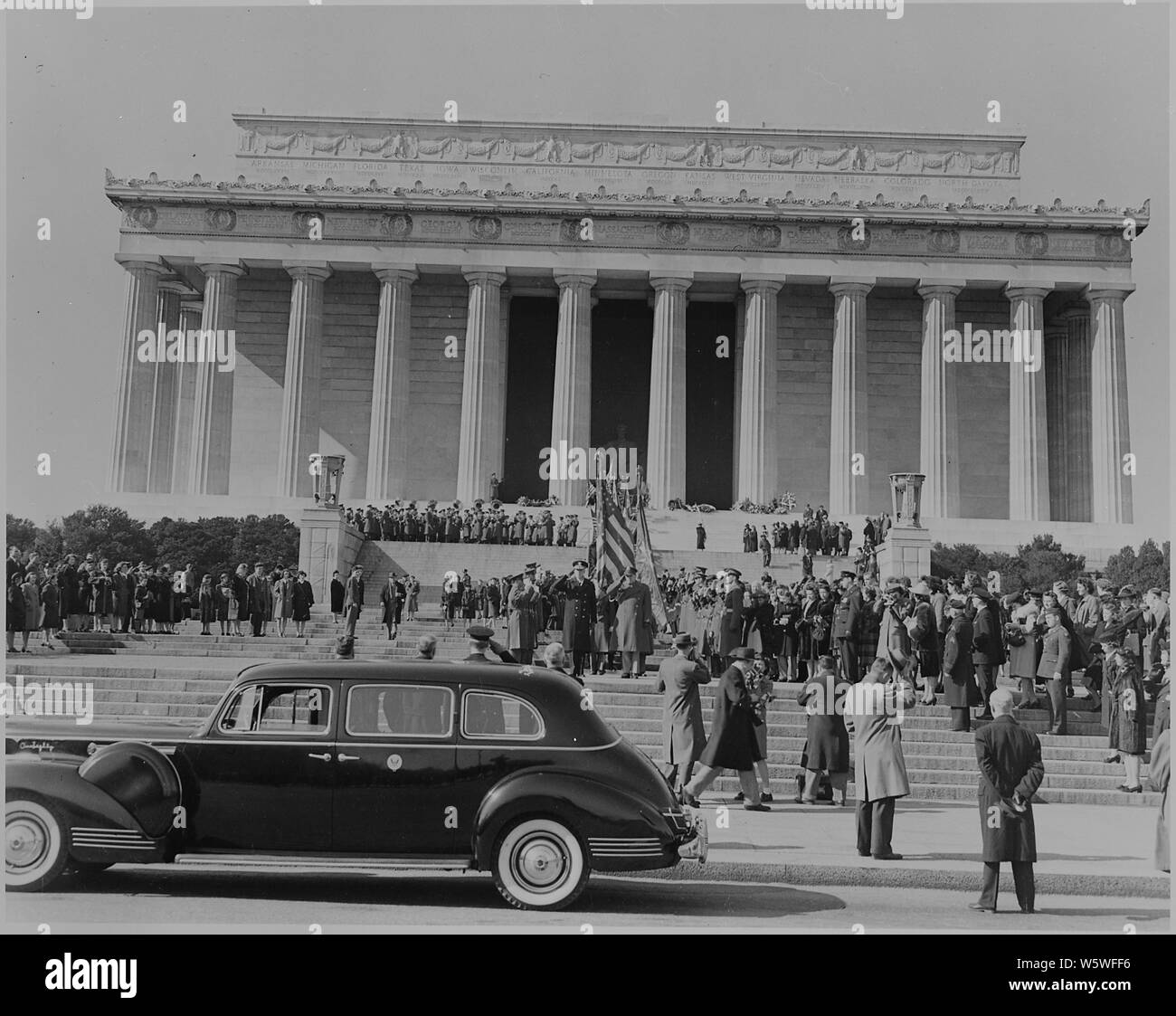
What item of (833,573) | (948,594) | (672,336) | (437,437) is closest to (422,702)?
(948,594)

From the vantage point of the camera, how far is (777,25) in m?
23.7

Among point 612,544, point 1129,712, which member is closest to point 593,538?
point 612,544

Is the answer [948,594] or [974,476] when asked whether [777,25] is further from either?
[974,476]

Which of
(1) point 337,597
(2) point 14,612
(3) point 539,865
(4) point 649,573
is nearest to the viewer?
(3) point 539,865

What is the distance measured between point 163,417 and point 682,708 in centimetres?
4304

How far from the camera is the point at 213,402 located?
52.5m

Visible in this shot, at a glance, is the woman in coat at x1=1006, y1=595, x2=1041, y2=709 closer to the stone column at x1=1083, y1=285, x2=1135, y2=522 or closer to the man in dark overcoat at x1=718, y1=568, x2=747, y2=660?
the man in dark overcoat at x1=718, y1=568, x2=747, y2=660

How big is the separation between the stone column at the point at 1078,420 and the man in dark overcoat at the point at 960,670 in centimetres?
3736

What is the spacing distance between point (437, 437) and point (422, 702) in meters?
48.1

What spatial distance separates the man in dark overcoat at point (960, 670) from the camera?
18.8 metres

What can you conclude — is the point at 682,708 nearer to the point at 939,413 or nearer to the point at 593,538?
the point at 593,538

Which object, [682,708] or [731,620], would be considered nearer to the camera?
[682,708]

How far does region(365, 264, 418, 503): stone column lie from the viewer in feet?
174

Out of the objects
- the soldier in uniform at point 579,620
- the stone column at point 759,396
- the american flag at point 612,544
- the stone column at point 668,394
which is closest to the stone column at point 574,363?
the stone column at point 668,394
